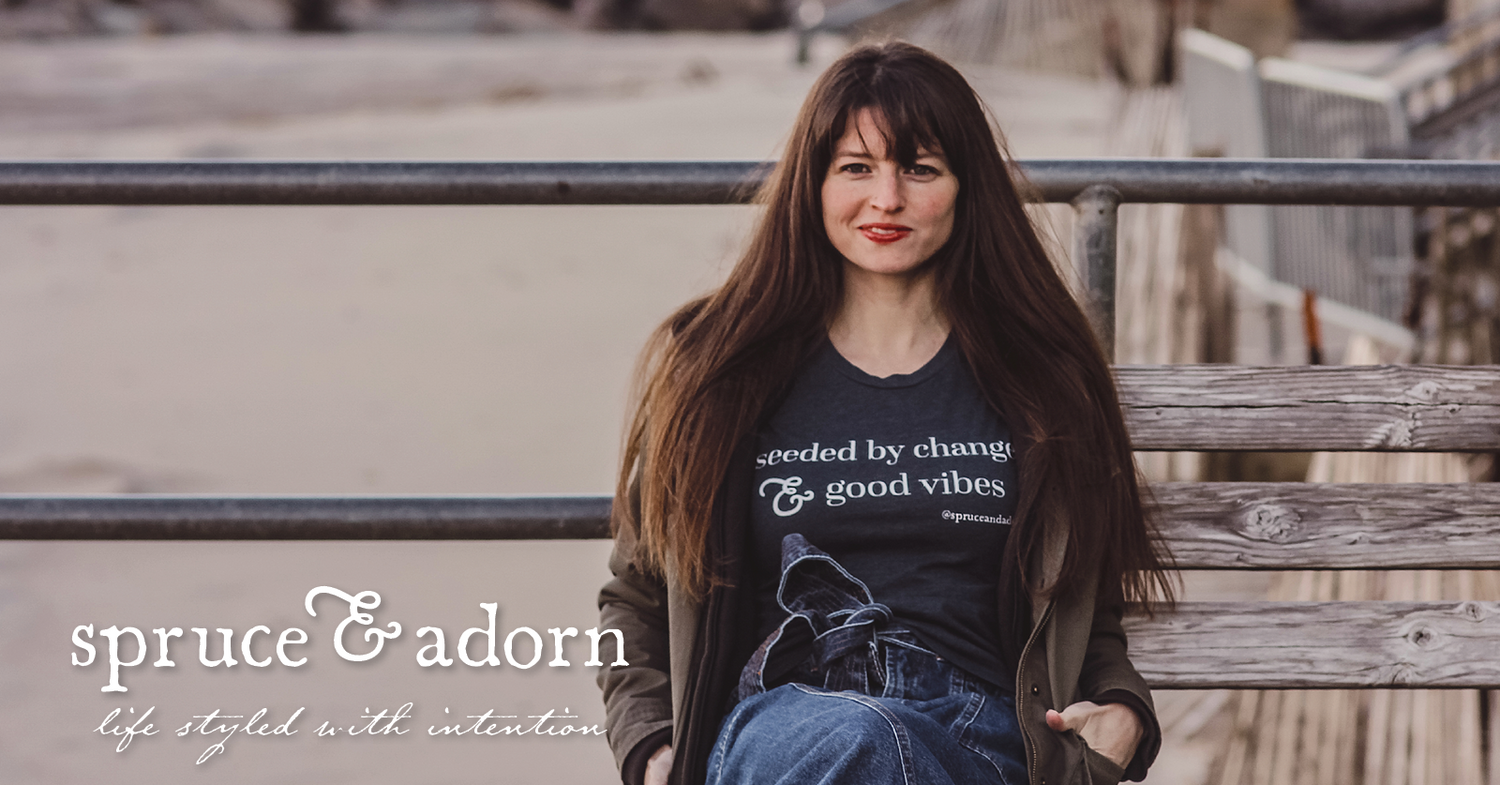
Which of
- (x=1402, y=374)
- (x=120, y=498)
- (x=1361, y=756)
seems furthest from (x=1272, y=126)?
(x=120, y=498)

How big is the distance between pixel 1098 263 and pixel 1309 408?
0.39 meters

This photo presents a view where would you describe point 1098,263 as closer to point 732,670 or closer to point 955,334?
point 955,334

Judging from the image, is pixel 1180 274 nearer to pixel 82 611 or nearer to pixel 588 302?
pixel 82 611

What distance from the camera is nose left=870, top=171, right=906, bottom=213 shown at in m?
1.97

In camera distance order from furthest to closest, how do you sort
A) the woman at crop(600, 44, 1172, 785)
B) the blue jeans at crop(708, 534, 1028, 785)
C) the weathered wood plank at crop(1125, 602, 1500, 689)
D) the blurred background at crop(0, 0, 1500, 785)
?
the blurred background at crop(0, 0, 1500, 785) → the weathered wood plank at crop(1125, 602, 1500, 689) → the woman at crop(600, 44, 1172, 785) → the blue jeans at crop(708, 534, 1028, 785)

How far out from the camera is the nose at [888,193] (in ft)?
6.47

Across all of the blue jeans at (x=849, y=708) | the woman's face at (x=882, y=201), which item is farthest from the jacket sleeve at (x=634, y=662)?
the woman's face at (x=882, y=201)

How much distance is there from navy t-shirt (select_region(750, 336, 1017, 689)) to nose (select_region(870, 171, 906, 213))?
0.26 m

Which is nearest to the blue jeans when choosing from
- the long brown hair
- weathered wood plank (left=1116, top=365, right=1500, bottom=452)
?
the long brown hair

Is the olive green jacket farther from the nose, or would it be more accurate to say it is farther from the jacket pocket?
the nose

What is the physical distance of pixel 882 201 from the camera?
1.98 m

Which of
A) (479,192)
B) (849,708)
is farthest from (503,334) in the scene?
(849,708)

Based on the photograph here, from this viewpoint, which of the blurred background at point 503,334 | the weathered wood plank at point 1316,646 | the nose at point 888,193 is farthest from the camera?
the blurred background at point 503,334

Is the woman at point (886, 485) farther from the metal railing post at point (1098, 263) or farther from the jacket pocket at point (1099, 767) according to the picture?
the metal railing post at point (1098, 263)
